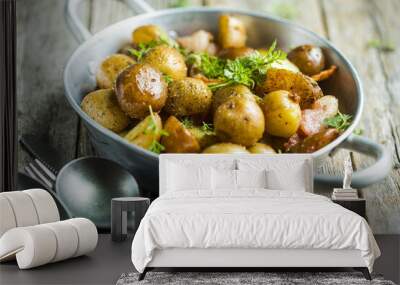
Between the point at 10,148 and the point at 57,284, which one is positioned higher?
the point at 10,148

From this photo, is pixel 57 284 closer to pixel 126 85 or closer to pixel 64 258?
pixel 64 258

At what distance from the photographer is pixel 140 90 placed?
17.4 feet

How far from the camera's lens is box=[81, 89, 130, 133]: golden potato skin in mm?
5316

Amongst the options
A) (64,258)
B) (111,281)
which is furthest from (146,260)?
(64,258)

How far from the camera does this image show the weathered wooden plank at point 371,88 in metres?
5.65

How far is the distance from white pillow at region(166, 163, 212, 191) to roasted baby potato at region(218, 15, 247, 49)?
1.03 metres

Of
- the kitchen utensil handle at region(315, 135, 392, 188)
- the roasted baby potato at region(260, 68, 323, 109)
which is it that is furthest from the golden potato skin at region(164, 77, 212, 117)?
the kitchen utensil handle at region(315, 135, 392, 188)

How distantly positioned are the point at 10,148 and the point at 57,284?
197 centimetres

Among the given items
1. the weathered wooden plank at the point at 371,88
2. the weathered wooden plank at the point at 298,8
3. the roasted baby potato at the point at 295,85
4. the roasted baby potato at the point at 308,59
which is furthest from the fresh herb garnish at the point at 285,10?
the roasted baby potato at the point at 295,85

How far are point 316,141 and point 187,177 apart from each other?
3.32ft

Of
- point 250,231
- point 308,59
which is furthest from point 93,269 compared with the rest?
point 308,59

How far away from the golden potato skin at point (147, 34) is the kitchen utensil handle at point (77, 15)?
20 centimetres

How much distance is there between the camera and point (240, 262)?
159 inches

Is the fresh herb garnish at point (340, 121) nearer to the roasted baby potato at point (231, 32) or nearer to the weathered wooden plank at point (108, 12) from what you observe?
the roasted baby potato at point (231, 32)
